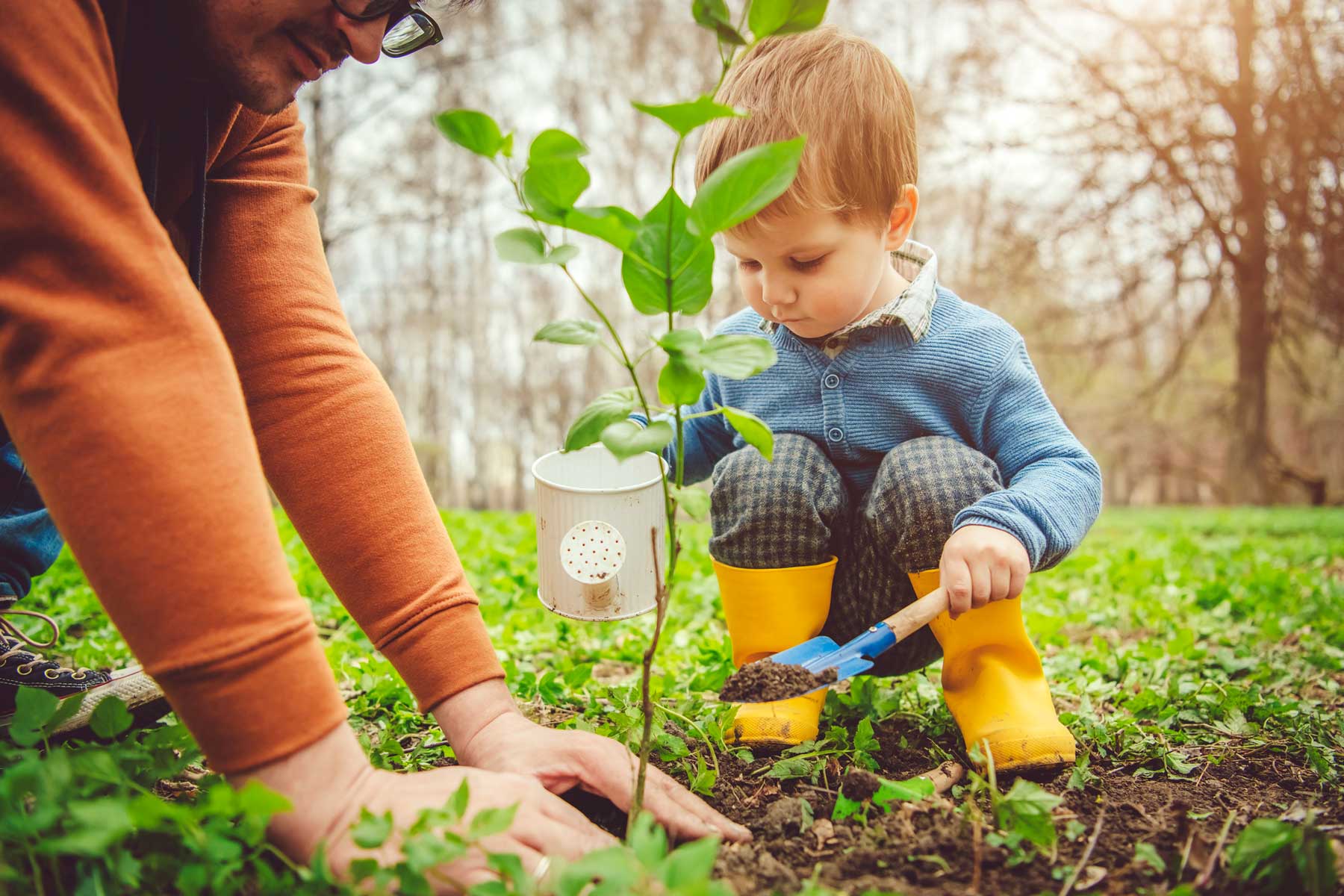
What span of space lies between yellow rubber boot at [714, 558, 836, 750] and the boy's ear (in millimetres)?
679

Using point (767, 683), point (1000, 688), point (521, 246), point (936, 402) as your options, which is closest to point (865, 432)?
point (936, 402)

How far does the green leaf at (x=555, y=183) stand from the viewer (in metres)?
0.94

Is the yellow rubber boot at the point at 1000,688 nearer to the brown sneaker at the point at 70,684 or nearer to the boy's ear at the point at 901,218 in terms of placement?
the boy's ear at the point at 901,218

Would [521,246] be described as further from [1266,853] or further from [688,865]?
[1266,853]

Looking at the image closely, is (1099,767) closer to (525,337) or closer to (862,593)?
(862,593)

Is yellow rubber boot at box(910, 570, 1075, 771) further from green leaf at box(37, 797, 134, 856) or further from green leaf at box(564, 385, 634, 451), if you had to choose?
green leaf at box(37, 797, 134, 856)

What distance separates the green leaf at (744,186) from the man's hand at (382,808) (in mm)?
697

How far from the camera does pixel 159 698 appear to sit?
1.52 metres

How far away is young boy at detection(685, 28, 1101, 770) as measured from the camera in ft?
5.03

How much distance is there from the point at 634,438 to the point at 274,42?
0.91m

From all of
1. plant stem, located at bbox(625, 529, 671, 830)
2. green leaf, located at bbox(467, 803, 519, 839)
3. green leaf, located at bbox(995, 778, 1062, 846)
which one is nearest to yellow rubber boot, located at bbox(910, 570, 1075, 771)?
green leaf, located at bbox(995, 778, 1062, 846)

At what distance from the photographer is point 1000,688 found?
4.87 feet

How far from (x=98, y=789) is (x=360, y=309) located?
46.6 ft

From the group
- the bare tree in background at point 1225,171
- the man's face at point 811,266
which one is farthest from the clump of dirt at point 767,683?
the bare tree in background at point 1225,171
